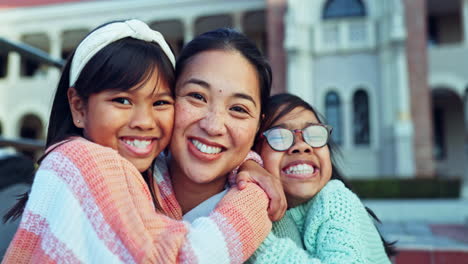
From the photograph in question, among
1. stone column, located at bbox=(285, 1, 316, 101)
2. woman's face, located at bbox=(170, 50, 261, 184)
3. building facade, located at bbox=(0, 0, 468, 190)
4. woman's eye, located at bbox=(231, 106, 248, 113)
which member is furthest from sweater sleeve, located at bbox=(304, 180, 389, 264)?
stone column, located at bbox=(285, 1, 316, 101)

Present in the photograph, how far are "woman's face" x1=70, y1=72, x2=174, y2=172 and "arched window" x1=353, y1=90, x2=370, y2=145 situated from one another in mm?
12414

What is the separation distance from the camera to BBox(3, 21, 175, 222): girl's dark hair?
135 cm

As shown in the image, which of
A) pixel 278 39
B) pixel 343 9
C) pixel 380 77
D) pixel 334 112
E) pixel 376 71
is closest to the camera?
pixel 380 77

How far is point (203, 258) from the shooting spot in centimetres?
111

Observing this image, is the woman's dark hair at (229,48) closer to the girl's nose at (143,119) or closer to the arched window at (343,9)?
the girl's nose at (143,119)

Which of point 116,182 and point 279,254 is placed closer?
point 116,182

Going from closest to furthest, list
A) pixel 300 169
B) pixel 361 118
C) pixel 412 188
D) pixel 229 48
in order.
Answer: pixel 229 48
pixel 300 169
pixel 412 188
pixel 361 118

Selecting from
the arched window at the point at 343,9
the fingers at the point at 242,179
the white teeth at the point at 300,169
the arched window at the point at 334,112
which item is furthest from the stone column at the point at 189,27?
the fingers at the point at 242,179

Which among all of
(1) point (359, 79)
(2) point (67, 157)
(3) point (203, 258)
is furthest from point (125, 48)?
(1) point (359, 79)

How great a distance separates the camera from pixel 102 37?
137 cm

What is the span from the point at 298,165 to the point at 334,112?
12.0 metres

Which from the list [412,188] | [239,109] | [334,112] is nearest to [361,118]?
[334,112]

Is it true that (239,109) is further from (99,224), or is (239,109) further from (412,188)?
(412,188)

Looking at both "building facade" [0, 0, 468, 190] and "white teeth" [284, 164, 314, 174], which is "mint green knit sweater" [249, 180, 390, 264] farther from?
"building facade" [0, 0, 468, 190]
